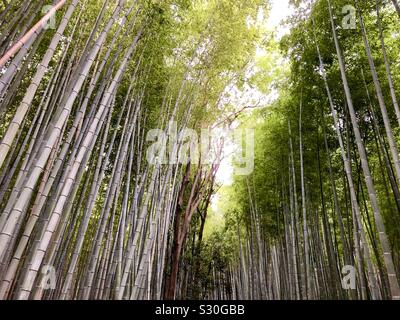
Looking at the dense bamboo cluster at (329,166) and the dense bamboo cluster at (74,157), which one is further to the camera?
the dense bamboo cluster at (329,166)

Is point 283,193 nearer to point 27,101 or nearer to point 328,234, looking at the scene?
point 328,234

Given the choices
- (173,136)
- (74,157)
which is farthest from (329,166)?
(74,157)

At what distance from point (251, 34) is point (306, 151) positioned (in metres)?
2.55

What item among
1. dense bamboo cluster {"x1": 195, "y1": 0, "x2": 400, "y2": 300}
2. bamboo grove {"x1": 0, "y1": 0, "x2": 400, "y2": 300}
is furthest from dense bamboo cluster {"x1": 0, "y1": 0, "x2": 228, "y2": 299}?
dense bamboo cluster {"x1": 195, "y1": 0, "x2": 400, "y2": 300}

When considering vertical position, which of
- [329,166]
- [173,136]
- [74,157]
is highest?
[173,136]

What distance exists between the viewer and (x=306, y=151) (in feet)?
18.5

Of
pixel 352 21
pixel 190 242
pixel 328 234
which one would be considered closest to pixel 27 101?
pixel 352 21

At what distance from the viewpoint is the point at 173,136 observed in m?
4.70

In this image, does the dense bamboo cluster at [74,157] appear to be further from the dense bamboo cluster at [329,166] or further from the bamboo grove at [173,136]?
the dense bamboo cluster at [329,166]

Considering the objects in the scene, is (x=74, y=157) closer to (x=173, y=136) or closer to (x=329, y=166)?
(x=173, y=136)

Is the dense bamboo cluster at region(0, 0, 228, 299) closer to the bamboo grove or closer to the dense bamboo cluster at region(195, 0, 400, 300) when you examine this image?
the bamboo grove

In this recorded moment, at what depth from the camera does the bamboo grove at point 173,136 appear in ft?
8.16

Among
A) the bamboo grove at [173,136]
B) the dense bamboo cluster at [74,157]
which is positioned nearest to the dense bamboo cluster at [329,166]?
the bamboo grove at [173,136]

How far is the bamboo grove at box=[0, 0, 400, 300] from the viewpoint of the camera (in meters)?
2.49
